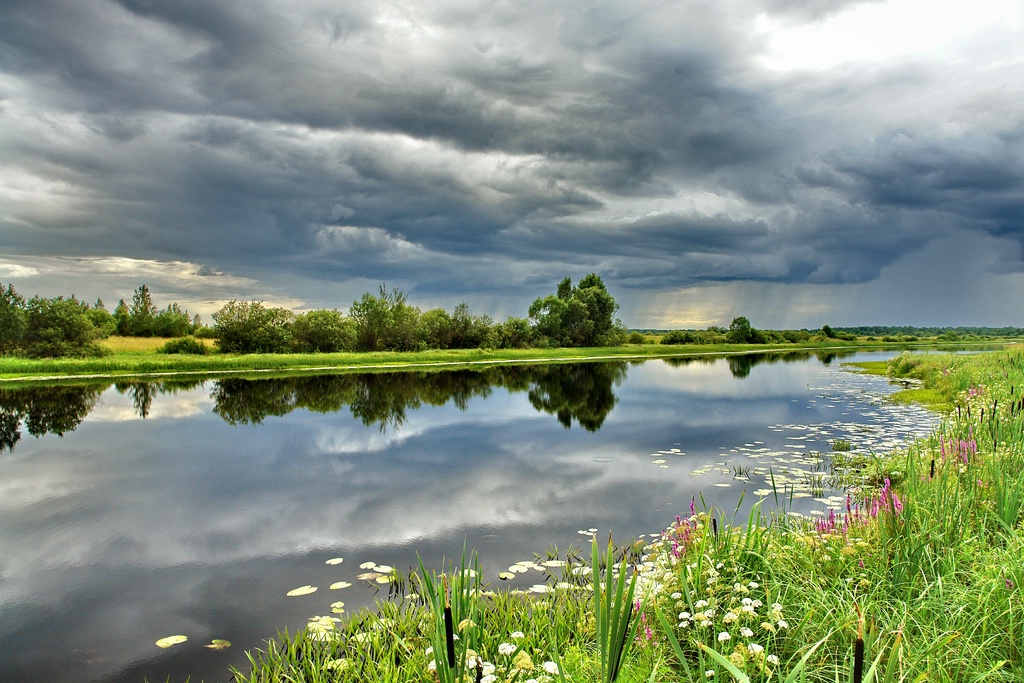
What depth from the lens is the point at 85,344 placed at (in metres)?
44.3

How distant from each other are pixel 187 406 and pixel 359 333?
125ft

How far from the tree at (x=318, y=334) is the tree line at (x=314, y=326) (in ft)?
0.33

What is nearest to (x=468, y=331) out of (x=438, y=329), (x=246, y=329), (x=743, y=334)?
(x=438, y=329)

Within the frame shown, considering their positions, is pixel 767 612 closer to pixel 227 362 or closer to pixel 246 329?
pixel 227 362

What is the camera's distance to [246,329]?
5456 centimetres

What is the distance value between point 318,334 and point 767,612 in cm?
5757

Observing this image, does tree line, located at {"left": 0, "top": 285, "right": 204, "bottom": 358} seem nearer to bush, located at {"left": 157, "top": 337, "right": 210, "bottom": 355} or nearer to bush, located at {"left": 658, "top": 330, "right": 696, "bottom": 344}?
bush, located at {"left": 157, "top": 337, "right": 210, "bottom": 355}

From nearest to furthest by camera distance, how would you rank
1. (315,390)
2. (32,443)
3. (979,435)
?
1. (979,435)
2. (32,443)
3. (315,390)

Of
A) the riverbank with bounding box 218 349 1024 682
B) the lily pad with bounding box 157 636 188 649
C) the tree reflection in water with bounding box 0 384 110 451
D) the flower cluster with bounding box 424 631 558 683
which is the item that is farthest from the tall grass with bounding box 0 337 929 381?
the flower cluster with bounding box 424 631 558 683

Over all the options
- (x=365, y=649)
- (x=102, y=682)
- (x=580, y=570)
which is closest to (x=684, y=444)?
(x=580, y=570)

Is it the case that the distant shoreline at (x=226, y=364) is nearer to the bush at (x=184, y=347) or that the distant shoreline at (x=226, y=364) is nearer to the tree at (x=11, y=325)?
the bush at (x=184, y=347)

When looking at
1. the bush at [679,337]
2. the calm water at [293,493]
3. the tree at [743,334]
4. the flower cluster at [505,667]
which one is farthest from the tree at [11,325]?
the tree at [743,334]

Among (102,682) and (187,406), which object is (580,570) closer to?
(102,682)

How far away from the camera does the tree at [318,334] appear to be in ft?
188
